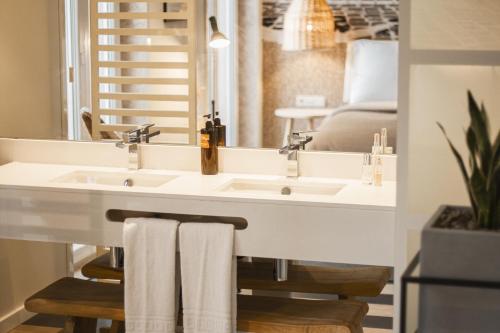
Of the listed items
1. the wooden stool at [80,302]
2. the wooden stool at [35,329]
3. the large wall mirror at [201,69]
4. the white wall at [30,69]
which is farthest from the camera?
the wooden stool at [35,329]

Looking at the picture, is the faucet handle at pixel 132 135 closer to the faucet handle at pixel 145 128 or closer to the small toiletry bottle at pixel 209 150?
the faucet handle at pixel 145 128

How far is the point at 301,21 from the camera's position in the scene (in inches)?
136

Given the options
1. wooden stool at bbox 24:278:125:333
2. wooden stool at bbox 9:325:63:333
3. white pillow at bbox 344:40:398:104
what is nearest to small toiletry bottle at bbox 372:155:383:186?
white pillow at bbox 344:40:398:104

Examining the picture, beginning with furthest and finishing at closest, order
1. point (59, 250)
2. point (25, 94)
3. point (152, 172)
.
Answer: point (59, 250)
point (25, 94)
point (152, 172)

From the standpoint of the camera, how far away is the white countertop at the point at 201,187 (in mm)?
3082

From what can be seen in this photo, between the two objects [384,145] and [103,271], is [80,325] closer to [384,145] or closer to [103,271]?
[103,271]

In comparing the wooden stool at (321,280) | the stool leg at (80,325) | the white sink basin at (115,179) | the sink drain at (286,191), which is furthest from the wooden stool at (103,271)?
the sink drain at (286,191)

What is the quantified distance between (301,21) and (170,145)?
73cm

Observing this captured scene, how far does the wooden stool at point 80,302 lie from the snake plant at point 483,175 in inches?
63.4

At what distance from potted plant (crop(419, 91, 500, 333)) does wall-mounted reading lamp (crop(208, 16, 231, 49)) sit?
1.58 m

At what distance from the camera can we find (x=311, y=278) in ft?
11.5

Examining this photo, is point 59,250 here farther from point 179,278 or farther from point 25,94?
point 179,278

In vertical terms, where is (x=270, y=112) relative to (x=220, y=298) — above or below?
above

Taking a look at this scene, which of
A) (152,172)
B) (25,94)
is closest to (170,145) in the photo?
(152,172)
